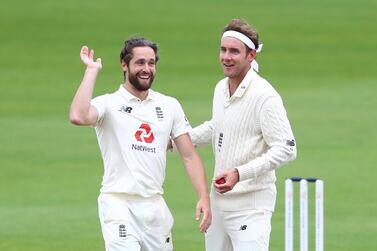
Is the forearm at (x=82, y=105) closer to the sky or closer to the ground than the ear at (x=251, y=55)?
closer to the ground

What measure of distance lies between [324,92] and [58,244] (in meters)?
9.94

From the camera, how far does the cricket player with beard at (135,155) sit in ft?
29.7

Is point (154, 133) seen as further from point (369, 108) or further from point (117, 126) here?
point (369, 108)

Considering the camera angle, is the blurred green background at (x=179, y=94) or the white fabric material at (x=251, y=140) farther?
the blurred green background at (x=179, y=94)

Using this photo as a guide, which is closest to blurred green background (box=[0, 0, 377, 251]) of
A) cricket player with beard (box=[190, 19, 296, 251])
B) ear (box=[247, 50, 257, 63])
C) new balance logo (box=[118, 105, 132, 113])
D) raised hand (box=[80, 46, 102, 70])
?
cricket player with beard (box=[190, 19, 296, 251])

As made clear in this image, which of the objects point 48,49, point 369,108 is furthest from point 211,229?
point 48,49

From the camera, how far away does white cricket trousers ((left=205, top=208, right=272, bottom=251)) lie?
365 inches

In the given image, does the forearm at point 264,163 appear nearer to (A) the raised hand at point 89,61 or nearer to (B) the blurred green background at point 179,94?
(A) the raised hand at point 89,61

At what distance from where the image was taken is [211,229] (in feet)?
31.2

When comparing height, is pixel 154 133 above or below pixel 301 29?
below

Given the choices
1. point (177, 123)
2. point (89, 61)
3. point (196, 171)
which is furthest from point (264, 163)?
point (89, 61)

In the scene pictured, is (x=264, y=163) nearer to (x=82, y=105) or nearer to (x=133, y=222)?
(x=133, y=222)

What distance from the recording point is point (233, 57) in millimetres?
9336

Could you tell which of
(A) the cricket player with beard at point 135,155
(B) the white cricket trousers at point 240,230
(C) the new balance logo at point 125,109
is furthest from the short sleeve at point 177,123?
(B) the white cricket trousers at point 240,230
